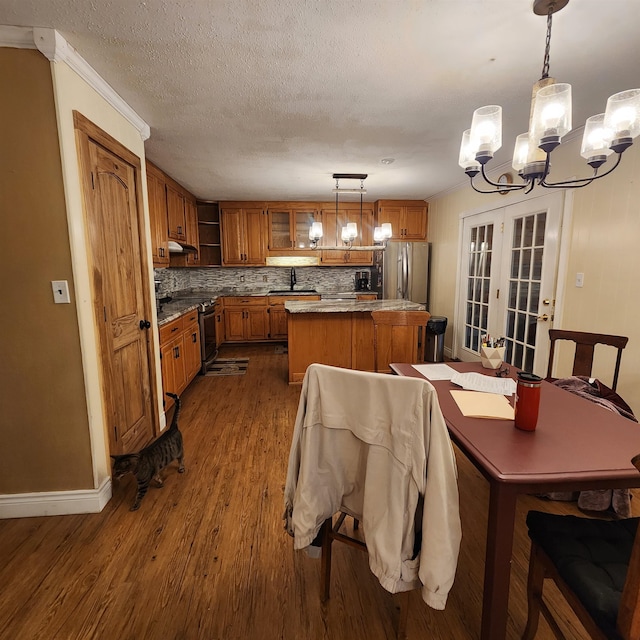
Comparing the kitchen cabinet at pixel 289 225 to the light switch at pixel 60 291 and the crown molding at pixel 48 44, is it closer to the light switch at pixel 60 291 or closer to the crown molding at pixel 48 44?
the crown molding at pixel 48 44

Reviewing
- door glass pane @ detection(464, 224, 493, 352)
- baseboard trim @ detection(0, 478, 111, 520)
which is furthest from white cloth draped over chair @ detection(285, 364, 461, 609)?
door glass pane @ detection(464, 224, 493, 352)

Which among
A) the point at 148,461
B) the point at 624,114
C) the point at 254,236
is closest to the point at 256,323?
the point at 254,236

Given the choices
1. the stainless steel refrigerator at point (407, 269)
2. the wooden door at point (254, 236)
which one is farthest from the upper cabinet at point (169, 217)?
the stainless steel refrigerator at point (407, 269)

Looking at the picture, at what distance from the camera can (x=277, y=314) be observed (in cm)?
552

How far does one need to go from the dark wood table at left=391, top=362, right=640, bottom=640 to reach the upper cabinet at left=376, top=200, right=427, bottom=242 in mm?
4362

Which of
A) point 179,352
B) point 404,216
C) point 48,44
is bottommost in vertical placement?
point 179,352

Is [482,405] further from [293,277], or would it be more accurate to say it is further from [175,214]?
[293,277]

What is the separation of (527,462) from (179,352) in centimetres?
300

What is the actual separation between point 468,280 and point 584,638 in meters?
3.65

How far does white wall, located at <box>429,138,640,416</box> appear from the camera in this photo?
2.29m

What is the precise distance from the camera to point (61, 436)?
1780 millimetres

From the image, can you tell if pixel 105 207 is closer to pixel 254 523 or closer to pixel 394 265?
pixel 254 523

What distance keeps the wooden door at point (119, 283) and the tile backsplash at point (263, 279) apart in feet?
11.1

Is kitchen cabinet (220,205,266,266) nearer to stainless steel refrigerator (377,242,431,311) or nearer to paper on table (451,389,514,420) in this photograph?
stainless steel refrigerator (377,242,431,311)
